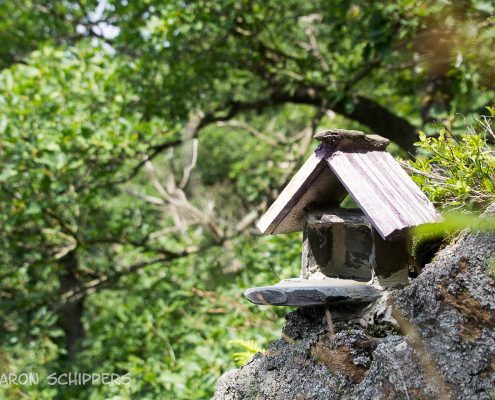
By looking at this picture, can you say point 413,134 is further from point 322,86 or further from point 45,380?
point 45,380

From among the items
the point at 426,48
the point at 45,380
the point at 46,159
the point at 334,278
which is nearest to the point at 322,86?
the point at 426,48

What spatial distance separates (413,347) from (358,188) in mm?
518

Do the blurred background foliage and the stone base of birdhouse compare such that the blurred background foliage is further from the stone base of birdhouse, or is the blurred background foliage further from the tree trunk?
the stone base of birdhouse

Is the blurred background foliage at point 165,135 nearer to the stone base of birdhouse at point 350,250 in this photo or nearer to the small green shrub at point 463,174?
the small green shrub at point 463,174

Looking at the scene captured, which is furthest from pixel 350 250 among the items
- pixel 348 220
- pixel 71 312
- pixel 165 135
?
pixel 71 312

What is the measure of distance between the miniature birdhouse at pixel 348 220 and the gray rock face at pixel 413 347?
13 cm

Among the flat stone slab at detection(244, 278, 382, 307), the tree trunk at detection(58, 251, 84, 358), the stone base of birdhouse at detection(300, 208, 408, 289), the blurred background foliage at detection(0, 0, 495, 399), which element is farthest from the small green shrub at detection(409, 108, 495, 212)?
the tree trunk at detection(58, 251, 84, 358)

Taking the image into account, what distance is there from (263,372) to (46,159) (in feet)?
11.9

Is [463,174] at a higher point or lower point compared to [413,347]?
higher

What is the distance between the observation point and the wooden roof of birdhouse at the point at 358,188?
1863 millimetres

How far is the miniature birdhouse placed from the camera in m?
1.91

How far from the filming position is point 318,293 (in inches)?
75.7

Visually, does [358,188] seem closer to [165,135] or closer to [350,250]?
[350,250]

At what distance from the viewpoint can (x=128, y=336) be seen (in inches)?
242
